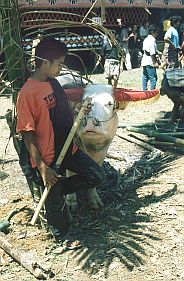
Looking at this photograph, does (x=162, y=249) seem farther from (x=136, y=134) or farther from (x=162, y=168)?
(x=136, y=134)

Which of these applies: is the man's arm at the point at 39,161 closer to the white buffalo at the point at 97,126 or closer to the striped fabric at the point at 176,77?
the white buffalo at the point at 97,126

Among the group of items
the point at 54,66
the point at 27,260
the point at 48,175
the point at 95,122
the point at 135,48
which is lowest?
the point at 135,48

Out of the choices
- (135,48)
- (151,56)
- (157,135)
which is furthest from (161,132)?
(135,48)

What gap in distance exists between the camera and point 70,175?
464 cm

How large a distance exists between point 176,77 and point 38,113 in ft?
13.3

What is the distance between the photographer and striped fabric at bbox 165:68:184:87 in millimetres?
7355

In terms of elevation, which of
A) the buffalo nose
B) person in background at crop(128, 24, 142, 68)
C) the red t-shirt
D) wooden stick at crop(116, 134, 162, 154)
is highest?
the red t-shirt

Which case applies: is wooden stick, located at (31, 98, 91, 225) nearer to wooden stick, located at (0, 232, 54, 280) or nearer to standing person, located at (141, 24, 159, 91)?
wooden stick, located at (0, 232, 54, 280)

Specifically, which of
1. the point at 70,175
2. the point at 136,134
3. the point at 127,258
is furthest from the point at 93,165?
the point at 136,134

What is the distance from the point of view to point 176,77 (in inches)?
291

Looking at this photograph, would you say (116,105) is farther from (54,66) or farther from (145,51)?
(145,51)

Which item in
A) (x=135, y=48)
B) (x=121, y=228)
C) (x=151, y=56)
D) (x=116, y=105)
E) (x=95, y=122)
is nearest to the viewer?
(x=95, y=122)

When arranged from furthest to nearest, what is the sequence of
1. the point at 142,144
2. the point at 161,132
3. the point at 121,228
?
the point at 161,132, the point at 142,144, the point at 121,228

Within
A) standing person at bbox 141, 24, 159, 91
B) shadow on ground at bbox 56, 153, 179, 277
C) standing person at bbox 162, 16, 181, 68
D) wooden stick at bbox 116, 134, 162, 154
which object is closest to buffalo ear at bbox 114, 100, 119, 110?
shadow on ground at bbox 56, 153, 179, 277
